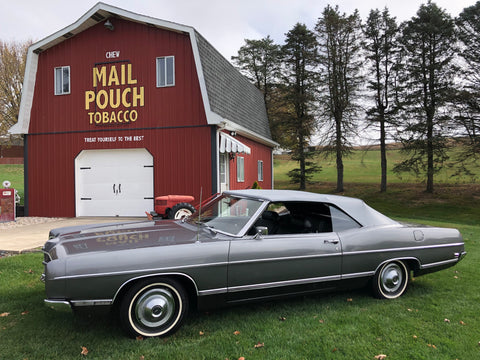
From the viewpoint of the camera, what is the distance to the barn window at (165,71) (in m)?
11.9

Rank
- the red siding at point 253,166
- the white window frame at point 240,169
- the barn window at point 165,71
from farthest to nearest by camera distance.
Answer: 1. the white window frame at point 240,169
2. the red siding at point 253,166
3. the barn window at point 165,71

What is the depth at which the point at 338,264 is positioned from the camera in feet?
12.4

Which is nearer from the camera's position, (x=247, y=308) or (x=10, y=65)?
(x=247, y=308)

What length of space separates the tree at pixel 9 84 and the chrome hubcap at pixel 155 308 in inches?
1133

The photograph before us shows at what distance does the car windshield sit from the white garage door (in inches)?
324

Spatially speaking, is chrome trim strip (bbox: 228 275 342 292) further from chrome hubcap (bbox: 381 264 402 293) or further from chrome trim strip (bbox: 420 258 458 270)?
chrome trim strip (bbox: 420 258 458 270)

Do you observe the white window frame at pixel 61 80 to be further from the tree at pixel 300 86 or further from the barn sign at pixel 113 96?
the tree at pixel 300 86

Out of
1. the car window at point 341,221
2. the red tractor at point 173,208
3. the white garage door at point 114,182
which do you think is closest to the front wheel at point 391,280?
the car window at point 341,221

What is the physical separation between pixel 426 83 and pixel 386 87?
9.83 ft

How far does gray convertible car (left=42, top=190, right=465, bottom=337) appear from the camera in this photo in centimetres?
295

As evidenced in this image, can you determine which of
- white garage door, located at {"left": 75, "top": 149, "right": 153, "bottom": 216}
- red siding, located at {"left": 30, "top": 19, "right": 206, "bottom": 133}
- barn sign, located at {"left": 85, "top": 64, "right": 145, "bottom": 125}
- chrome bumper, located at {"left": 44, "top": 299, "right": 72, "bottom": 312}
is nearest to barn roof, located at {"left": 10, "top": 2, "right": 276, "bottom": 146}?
red siding, located at {"left": 30, "top": 19, "right": 206, "bottom": 133}

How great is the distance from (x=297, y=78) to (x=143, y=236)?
85.0 ft

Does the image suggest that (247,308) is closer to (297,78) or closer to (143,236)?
(143,236)

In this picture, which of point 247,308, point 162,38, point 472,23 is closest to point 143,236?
point 247,308
